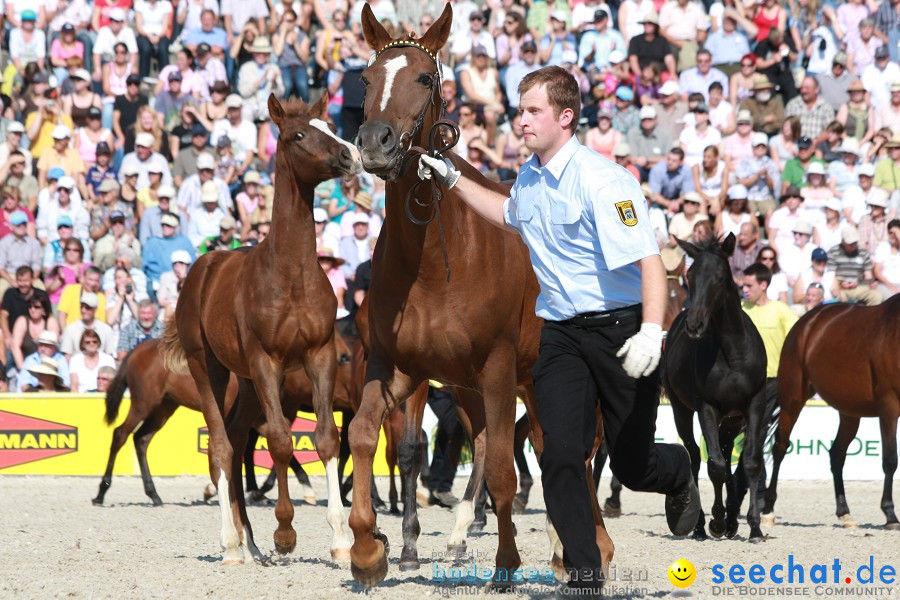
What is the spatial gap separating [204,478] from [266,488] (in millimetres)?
2374

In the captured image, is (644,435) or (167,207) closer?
(644,435)

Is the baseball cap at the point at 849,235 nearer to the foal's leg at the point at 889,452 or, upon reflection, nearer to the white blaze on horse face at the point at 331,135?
the foal's leg at the point at 889,452

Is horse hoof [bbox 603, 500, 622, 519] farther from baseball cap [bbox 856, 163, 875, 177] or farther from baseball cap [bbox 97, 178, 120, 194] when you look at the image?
baseball cap [bbox 97, 178, 120, 194]

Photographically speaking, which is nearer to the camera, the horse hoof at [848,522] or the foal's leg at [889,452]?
the horse hoof at [848,522]

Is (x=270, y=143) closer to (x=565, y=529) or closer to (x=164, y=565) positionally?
(x=164, y=565)

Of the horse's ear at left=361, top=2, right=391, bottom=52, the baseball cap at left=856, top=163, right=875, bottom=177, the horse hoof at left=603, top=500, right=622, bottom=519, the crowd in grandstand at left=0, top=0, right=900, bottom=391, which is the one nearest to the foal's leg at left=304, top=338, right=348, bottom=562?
the horse's ear at left=361, top=2, right=391, bottom=52

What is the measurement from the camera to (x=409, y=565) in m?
8.79

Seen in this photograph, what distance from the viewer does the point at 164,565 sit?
8594 millimetres

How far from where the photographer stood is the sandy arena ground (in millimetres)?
7340

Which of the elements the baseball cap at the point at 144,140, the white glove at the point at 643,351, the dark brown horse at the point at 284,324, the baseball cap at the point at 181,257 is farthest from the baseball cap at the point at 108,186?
the white glove at the point at 643,351

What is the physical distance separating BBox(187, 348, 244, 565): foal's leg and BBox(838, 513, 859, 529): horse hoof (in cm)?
556

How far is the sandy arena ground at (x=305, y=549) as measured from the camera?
734 centimetres

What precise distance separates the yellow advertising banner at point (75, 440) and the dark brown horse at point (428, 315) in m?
9.57

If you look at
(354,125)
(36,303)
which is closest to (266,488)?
(36,303)
